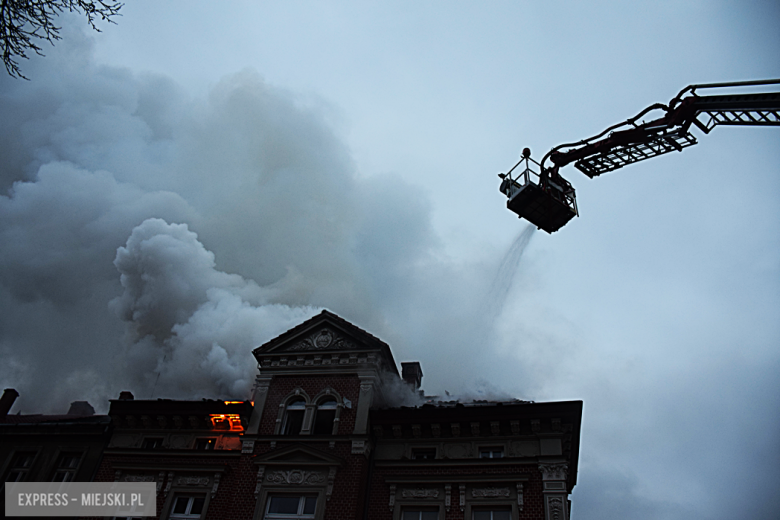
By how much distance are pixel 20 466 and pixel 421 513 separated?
1789 centimetres

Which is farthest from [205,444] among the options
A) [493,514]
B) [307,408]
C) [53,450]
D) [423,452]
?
[493,514]

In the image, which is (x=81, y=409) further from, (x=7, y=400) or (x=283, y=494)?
(x=283, y=494)

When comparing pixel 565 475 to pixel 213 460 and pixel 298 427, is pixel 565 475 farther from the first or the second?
pixel 213 460

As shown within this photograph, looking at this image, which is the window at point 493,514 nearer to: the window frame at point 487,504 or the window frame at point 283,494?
the window frame at point 487,504

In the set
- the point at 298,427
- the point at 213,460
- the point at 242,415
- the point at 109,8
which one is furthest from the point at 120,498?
the point at 109,8

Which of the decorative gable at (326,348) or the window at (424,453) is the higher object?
the decorative gable at (326,348)

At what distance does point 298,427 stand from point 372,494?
4050 millimetres

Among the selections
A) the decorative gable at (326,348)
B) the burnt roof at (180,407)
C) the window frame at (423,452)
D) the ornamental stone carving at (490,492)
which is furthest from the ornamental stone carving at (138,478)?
the ornamental stone carving at (490,492)

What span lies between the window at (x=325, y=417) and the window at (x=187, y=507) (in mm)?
4878

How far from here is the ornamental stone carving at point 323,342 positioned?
22422 mm

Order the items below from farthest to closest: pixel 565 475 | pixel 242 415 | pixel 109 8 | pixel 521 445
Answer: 1. pixel 242 415
2. pixel 521 445
3. pixel 565 475
4. pixel 109 8

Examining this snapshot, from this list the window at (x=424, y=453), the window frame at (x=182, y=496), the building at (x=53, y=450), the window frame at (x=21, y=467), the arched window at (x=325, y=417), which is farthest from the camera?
the window frame at (x=21, y=467)

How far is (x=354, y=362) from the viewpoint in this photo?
21.8 m

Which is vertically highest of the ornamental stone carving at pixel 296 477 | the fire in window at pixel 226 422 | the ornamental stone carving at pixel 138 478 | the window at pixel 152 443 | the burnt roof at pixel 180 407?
the burnt roof at pixel 180 407
